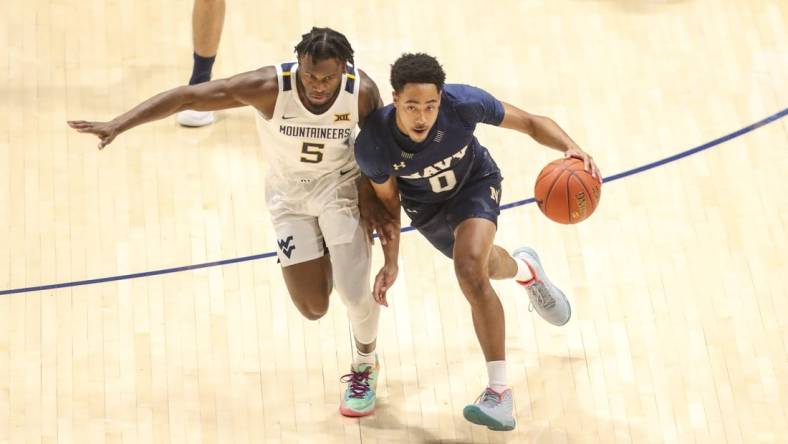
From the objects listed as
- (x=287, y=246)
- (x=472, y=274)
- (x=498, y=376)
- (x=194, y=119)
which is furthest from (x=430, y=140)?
(x=194, y=119)

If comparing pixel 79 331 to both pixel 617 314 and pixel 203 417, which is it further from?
pixel 617 314

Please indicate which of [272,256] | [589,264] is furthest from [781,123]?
[272,256]

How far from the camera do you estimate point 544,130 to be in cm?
505

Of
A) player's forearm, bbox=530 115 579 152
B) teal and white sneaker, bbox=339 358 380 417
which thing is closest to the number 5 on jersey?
player's forearm, bbox=530 115 579 152

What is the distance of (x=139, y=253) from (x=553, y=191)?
2547 mm

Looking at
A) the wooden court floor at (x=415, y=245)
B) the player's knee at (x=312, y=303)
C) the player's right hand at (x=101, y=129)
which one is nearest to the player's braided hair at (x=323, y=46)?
the player's right hand at (x=101, y=129)

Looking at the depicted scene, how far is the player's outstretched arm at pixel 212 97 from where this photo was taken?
4.82 metres

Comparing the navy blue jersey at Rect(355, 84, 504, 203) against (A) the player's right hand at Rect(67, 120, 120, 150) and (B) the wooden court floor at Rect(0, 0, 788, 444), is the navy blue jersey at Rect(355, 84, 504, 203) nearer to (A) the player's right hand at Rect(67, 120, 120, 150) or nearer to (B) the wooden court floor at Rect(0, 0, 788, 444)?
(A) the player's right hand at Rect(67, 120, 120, 150)

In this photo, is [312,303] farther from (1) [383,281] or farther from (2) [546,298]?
(2) [546,298]

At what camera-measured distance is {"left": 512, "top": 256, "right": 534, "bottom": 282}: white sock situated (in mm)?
5766

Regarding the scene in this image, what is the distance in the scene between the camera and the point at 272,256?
633 centimetres

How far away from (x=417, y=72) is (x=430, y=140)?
403 millimetres

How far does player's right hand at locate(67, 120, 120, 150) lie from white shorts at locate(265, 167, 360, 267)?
1.00m

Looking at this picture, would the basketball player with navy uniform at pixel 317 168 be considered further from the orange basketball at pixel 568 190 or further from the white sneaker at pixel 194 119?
the white sneaker at pixel 194 119
